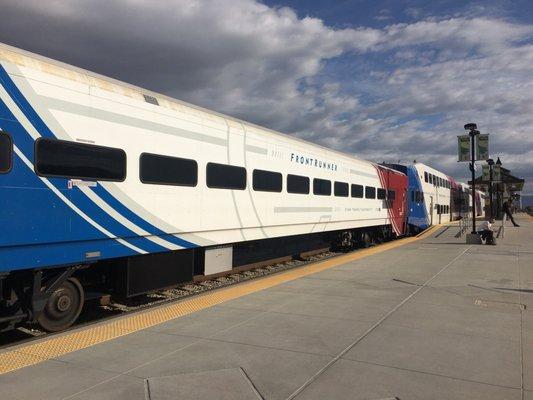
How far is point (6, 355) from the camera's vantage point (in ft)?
16.5

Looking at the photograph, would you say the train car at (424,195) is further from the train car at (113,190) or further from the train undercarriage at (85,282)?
the train undercarriage at (85,282)

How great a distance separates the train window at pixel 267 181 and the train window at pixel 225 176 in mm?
463

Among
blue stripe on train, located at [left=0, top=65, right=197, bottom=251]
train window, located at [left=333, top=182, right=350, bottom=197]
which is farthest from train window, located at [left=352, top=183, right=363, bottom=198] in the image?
blue stripe on train, located at [left=0, top=65, right=197, bottom=251]

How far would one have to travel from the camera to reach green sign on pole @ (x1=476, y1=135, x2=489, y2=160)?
21.0m

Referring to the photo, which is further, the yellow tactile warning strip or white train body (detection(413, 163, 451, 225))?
white train body (detection(413, 163, 451, 225))

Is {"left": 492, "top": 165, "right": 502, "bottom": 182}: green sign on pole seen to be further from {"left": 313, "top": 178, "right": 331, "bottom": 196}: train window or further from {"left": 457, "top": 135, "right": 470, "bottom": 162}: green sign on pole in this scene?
{"left": 313, "top": 178, "right": 331, "bottom": 196}: train window

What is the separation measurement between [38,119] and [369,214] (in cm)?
1369

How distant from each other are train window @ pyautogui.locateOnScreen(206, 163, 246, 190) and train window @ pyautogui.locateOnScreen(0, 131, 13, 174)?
3.70m

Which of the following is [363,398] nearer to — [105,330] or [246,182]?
[105,330]

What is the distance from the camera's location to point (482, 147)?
68.9 ft

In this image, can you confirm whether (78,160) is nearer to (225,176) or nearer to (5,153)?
(5,153)

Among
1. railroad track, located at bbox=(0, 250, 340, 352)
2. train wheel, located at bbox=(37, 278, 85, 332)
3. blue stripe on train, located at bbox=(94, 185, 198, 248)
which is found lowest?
railroad track, located at bbox=(0, 250, 340, 352)

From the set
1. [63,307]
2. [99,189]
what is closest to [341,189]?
[99,189]

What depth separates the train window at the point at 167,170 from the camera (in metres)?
7.21
